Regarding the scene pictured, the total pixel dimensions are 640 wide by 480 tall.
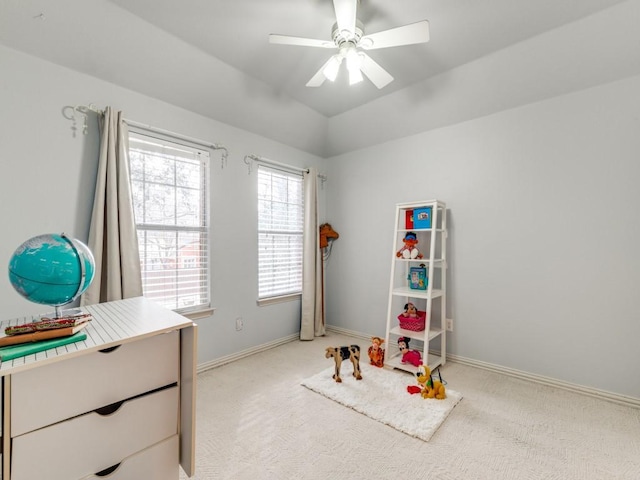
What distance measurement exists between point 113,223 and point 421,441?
7.85 feet

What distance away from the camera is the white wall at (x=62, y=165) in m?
1.75

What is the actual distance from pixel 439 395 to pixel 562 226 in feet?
5.36

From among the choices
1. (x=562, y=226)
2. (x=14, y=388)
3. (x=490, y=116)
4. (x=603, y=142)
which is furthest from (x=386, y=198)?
(x=14, y=388)

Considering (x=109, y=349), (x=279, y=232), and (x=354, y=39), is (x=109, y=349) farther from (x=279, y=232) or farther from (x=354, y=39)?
(x=279, y=232)

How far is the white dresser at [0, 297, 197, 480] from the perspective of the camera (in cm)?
A: 88

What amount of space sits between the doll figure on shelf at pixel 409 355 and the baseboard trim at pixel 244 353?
130cm

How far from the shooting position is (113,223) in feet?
6.62

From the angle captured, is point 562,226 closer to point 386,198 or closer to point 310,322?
point 386,198

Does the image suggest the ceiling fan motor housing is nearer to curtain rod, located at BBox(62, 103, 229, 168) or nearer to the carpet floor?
curtain rod, located at BBox(62, 103, 229, 168)

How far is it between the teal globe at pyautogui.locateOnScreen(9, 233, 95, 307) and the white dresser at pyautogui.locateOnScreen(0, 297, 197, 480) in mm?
181

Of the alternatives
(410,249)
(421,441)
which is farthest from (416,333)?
(421,441)

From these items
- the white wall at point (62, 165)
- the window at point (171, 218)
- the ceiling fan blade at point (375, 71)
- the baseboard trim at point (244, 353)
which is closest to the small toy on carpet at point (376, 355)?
the baseboard trim at point (244, 353)

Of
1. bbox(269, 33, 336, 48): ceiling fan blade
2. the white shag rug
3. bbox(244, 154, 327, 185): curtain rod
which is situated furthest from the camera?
bbox(244, 154, 327, 185): curtain rod

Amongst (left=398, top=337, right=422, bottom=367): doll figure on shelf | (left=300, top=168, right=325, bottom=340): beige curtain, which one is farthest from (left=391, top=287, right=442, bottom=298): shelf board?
(left=300, top=168, right=325, bottom=340): beige curtain
